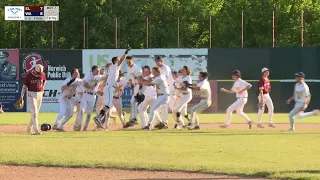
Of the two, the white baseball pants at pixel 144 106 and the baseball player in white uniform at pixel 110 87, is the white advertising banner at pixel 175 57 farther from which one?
the baseball player in white uniform at pixel 110 87

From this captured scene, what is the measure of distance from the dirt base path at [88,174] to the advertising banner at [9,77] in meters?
25.8

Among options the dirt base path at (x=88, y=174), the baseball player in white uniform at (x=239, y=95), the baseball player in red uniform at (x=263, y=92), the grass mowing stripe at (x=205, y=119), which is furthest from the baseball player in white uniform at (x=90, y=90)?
the dirt base path at (x=88, y=174)

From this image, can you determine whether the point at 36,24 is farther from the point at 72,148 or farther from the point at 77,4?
the point at 72,148

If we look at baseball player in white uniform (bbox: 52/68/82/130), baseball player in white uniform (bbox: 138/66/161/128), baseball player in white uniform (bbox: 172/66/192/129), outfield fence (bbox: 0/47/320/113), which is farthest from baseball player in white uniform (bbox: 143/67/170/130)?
outfield fence (bbox: 0/47/320/113)

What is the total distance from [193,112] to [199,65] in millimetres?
15109

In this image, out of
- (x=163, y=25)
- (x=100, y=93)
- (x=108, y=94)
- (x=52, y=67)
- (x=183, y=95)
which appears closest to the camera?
(x=108, y=94)

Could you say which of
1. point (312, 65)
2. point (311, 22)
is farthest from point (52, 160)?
point (311, 22)

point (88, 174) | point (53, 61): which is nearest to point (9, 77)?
point (53, 61)

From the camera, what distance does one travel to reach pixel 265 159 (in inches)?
597

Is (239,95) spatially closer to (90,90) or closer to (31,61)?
(90,90)
